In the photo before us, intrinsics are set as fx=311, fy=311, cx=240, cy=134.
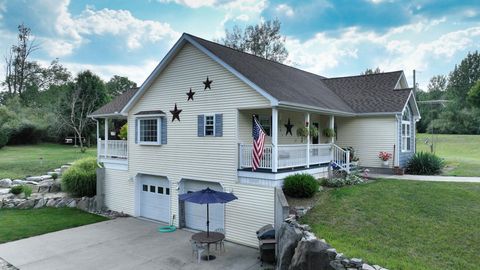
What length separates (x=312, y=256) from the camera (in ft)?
22.8

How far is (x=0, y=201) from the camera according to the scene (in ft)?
58.6

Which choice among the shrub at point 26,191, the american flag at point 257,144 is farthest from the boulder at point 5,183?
the american flag at point 257,144

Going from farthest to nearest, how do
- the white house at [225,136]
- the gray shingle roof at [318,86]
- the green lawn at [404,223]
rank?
the gray shingle roof at [318,86], the white house at [225,136], the green lawn at [404,223]

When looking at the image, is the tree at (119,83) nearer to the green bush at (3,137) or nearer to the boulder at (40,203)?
the green bush at (3,137)

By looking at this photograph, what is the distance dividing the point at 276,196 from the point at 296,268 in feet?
11.1

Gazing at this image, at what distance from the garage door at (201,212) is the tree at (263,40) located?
24.8 metres

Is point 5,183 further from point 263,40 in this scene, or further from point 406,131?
point 263,40

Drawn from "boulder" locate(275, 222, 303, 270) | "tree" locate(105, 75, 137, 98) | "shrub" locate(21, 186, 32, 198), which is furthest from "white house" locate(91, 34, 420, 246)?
"tree" locate(105, 75, 137, 98)

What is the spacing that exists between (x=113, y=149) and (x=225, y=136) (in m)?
7.90

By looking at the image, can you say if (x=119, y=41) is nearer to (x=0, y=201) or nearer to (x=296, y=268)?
(x=0, y=201)

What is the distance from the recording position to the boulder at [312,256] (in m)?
6.82

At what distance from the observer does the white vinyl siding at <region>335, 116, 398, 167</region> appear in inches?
662

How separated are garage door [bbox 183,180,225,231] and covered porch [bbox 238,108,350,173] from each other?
213cm

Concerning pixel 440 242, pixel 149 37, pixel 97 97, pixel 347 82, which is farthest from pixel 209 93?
pixel 97 97
